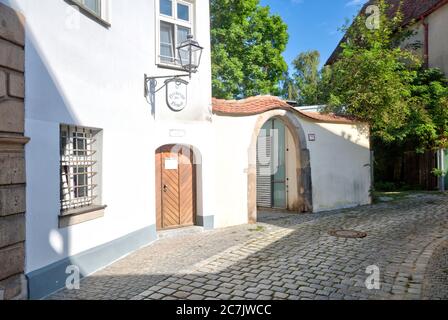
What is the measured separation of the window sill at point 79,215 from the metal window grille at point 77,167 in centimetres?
17

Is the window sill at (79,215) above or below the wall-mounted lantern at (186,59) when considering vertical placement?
below

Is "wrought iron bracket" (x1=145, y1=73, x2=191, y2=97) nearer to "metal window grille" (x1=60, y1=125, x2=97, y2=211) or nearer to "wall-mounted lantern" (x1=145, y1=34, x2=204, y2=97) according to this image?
"wall-mounted lantern" (x1=145, y1=34, x2=204, y2=97)

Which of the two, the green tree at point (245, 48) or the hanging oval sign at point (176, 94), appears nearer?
the hanging oval sign at point (176, 94)

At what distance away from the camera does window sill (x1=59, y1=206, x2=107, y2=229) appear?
5.01 metres

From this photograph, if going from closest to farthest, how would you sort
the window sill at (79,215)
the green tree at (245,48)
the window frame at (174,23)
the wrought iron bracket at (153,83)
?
the window sill at (79,215), the wrought iron bracket at (153,83), the window frame at (174,23), the green tree at (245,48)

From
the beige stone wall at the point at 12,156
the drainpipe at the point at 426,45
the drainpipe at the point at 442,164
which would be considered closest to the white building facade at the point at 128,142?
the beige stone wall at the point at 12,156

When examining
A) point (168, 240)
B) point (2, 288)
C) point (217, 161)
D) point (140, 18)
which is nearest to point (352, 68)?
point (217, 161)

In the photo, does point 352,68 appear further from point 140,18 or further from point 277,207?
point 140,18

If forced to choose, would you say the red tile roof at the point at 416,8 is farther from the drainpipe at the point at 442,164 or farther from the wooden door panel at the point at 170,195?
the wooden door panel at the point at 170,195

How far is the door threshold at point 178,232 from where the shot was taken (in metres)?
7.67

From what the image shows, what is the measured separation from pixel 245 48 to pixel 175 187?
51.2 feet

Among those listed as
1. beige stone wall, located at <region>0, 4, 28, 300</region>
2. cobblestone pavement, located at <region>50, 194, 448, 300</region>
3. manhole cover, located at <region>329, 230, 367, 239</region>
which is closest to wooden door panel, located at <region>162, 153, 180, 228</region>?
cobblestone pavement, located at <region>50, 194, 448, 300</region>

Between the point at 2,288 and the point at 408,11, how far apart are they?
2157 centimetres

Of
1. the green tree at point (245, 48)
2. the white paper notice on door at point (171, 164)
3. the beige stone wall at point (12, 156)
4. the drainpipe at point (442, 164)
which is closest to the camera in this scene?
the beige stone wall at point (12, 156)
